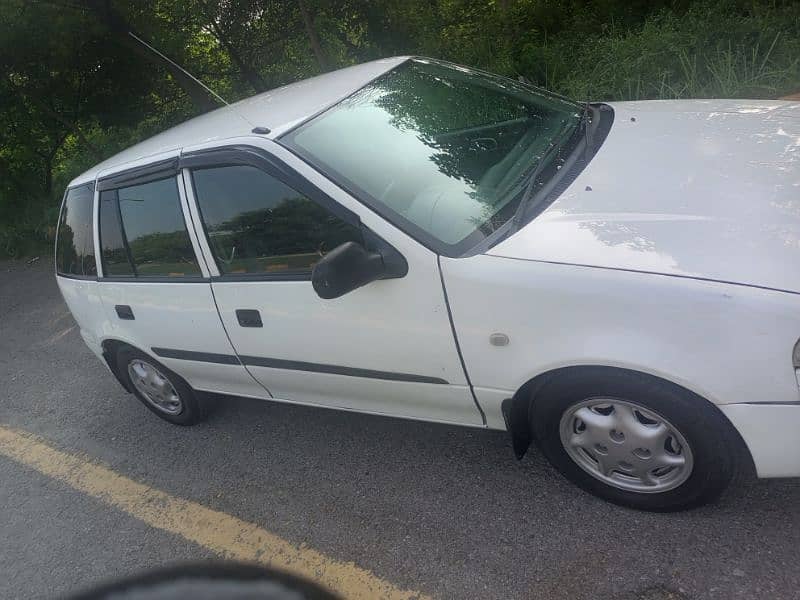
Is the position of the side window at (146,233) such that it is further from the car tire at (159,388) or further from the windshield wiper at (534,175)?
the windshield wiper at (534,175)

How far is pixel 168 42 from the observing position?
8164 mm

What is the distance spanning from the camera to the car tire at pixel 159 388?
3805 mm

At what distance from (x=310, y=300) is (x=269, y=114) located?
944 mm

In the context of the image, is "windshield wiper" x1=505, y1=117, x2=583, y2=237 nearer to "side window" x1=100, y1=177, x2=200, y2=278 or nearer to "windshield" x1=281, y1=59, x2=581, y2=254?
"windshield" x1=281, y1=59, x2=581, y2=254

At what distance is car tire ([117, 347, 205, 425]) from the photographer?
12.5ft

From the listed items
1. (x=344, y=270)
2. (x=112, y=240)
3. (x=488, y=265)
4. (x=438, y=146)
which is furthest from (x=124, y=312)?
(x=488, y=265)

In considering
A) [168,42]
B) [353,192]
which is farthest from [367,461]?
[168,42]

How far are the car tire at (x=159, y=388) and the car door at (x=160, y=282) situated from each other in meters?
0.11

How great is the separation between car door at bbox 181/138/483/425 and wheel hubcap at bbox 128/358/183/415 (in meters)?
0.85

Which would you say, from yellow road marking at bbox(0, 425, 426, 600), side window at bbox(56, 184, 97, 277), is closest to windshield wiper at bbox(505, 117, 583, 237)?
yellow road marking at bbox(0, 425, 426, 600)

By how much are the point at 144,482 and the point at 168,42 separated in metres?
6.11

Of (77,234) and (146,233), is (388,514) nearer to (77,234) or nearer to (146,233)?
(146,233)

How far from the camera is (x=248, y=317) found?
10.2 ft

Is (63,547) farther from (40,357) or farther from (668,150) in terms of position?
(668,150)
